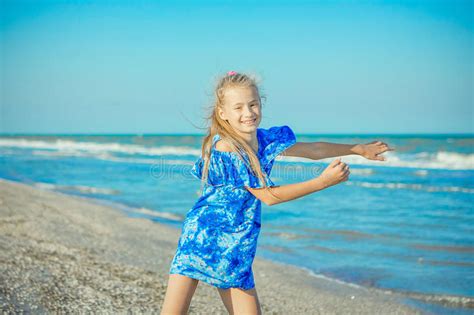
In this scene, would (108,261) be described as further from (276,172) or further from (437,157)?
(437,157)

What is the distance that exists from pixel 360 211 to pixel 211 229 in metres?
8.23

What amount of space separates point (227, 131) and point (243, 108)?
0.16 m

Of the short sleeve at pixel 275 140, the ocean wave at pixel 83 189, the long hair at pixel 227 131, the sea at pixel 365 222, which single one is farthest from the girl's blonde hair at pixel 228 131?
the ocean wave at pixel 83 189

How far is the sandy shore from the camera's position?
4.06 metres

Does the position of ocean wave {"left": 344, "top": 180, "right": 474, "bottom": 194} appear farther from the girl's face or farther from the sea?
the girl's face

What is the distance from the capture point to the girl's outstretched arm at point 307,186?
247 centimetres

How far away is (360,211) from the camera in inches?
417

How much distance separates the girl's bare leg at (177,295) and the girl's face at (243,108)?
82 cm

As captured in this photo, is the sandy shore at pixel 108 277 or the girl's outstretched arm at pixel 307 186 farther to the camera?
the sandy shore at pixel 108 277

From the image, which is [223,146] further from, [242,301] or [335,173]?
[242,301]

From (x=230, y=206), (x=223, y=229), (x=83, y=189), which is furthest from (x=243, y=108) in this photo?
(x=83, y=189)

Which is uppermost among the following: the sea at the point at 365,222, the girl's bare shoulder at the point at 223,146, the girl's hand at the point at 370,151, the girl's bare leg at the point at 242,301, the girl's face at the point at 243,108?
the girl's face at the point at 243,108

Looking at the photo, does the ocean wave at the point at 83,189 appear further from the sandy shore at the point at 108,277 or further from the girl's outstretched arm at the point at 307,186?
the girl's outstretched arm at the point at 307,186

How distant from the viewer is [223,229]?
279cm
